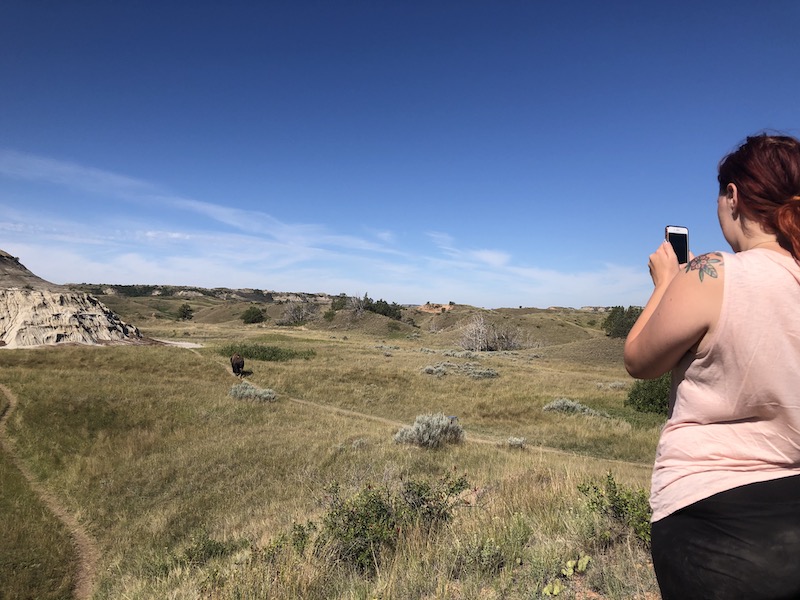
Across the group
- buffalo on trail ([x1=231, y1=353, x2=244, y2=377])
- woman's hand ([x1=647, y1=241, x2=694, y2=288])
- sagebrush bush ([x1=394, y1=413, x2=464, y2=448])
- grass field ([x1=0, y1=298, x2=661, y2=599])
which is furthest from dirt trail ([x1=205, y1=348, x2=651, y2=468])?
woman's hand ([x1=647, y1=241, x2=694, y2=288])

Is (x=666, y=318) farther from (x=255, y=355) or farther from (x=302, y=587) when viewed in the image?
(x=255, y=355)

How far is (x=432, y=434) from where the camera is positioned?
43.4ft

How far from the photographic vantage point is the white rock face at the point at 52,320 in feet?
95.0

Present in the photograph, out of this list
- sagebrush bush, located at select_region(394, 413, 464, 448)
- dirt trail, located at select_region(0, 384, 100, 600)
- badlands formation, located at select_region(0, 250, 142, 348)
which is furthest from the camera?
badlands formation, located at select_region(0, 250, 142, 348)

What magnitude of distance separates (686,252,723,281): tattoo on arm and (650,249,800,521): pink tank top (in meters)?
0.04

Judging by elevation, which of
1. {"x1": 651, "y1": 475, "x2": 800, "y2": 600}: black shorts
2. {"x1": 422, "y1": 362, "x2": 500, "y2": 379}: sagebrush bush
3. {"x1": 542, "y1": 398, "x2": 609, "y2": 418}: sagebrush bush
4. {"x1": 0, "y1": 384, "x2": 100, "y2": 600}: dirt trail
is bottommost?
{"x1": 0, "y1": 384, "x2": 100, "y2": 600}: dirt trail

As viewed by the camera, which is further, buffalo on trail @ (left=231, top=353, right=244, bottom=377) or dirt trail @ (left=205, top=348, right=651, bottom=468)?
buffalo on trail @ (left=231, top=353, right=244, bottom=377)

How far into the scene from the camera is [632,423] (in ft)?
54.2

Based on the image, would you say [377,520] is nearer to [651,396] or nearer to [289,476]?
[289,476]

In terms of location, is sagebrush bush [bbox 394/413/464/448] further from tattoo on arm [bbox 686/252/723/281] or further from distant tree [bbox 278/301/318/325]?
distant tree [bbox 278/301/318/325]

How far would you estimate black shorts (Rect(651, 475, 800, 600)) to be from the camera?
1495 mm

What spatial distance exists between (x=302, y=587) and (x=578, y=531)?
9.66ft

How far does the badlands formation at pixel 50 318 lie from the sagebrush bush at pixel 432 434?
2864 centimetres

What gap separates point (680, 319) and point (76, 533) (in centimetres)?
1176
